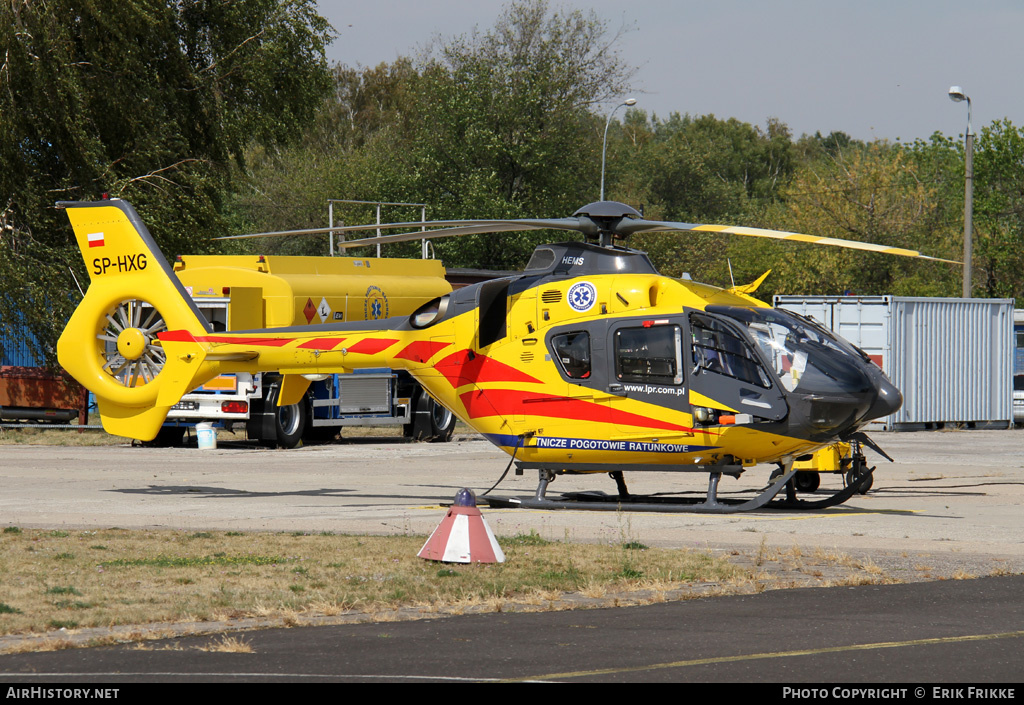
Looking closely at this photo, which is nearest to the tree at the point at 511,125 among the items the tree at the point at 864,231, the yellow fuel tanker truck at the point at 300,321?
the tree at the point at 864,231

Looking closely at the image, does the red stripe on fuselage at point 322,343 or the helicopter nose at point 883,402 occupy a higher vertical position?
the red stripe on fuselage at point 322,343

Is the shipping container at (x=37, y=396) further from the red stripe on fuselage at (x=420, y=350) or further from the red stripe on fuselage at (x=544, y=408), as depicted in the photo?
the red stripe on fuselage at (x=544, y=408)

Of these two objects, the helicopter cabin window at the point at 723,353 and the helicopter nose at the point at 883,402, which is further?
the helicopter cabin window at the point at 723,353

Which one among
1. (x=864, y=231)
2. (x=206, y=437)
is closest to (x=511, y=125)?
(x=864, y=231)

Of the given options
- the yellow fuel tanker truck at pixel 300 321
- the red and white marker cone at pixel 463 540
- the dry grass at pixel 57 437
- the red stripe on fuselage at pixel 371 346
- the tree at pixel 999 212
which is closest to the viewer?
the red and white marker cone at pixel 463 540

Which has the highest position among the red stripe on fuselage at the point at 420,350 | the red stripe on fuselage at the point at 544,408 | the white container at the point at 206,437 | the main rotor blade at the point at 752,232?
the main rotor blade at the point at 752,232

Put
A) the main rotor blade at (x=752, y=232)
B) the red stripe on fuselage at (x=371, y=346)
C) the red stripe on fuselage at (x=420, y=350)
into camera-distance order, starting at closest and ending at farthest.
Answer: the main rotor blade at (x=752, y=232) < the red stripe on fuselage at (x=420, y=350) < the red stripe on fuselage at (x=371, y=346)

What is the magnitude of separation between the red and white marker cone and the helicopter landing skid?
154 inches

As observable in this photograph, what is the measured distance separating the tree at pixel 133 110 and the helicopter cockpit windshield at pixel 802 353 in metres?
17.1

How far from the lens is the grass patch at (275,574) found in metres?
8.52

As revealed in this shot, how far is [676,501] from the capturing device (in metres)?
15.6

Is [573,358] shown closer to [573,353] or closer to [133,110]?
[573,353]
